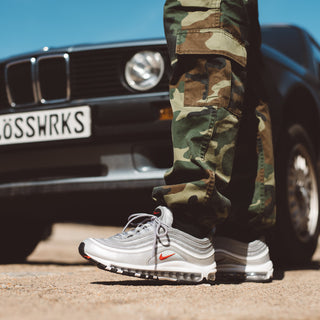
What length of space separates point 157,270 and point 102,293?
240 mm

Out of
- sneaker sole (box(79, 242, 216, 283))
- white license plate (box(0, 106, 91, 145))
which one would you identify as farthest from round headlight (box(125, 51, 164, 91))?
sneaker sole (box(79, 242, 216, 283))

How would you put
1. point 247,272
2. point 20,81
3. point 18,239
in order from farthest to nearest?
point 18,239, point 20,81, point 247,272

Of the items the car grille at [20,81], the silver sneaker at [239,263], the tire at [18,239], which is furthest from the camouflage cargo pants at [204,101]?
the tire at [18,239]

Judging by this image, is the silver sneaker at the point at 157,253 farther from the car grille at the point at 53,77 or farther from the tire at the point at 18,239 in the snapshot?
the tire at the point at 18,239

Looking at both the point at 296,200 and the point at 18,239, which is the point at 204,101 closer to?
the point at 296,200

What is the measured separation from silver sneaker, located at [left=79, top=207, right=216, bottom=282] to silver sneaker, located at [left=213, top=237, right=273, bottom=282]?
0.15 m

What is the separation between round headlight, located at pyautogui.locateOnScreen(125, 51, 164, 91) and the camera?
2.22 m

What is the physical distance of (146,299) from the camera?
50.9 inches

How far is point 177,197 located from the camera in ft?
5.23

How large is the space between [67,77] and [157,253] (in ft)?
3.50

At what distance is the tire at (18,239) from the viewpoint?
2868 mm

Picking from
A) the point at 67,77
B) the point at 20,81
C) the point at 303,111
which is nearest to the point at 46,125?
the point at 67,77

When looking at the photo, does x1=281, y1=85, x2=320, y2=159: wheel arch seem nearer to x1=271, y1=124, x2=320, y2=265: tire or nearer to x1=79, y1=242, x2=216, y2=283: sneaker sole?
x1=271, y1=124, x2=320, y2=265: tire

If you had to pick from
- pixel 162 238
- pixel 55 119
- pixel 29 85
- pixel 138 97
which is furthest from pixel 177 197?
pixel 29 85
